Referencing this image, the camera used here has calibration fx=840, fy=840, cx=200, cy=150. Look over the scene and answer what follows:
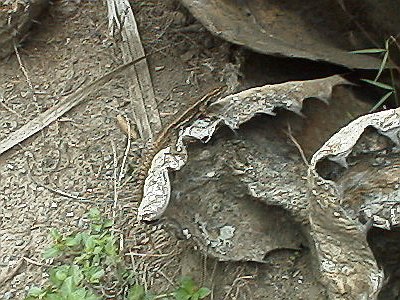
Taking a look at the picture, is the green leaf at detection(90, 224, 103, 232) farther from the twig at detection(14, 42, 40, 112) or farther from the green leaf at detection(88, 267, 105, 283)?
the twig at detection(14, 42, 40, 112)

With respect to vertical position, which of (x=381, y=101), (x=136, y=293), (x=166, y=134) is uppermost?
(x=381, y=101)

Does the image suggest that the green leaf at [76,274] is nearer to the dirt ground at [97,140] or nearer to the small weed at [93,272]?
the small weed at [93,272]

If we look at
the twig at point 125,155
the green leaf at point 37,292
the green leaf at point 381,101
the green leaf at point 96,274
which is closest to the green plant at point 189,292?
the green leaf at point 96,274

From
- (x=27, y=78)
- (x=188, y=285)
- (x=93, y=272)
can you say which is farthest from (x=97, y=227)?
(x=27, y=78)

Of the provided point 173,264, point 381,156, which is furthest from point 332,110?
point 173,264

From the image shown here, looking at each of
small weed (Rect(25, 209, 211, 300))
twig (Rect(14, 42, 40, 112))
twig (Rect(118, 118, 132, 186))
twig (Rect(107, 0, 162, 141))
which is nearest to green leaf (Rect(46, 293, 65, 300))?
small weed (Rect(25, 209, 211, 300))

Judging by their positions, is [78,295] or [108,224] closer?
[78,295]

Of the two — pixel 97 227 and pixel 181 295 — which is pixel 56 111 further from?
pixel 181 295

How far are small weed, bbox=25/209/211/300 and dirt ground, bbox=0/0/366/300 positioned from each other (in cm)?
4

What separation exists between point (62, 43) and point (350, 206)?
1.06m

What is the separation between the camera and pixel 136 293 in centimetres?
157

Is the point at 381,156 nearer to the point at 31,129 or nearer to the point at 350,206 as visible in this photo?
the point at 350,206

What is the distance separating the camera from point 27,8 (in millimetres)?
2123

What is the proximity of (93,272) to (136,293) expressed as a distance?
0.09 m
